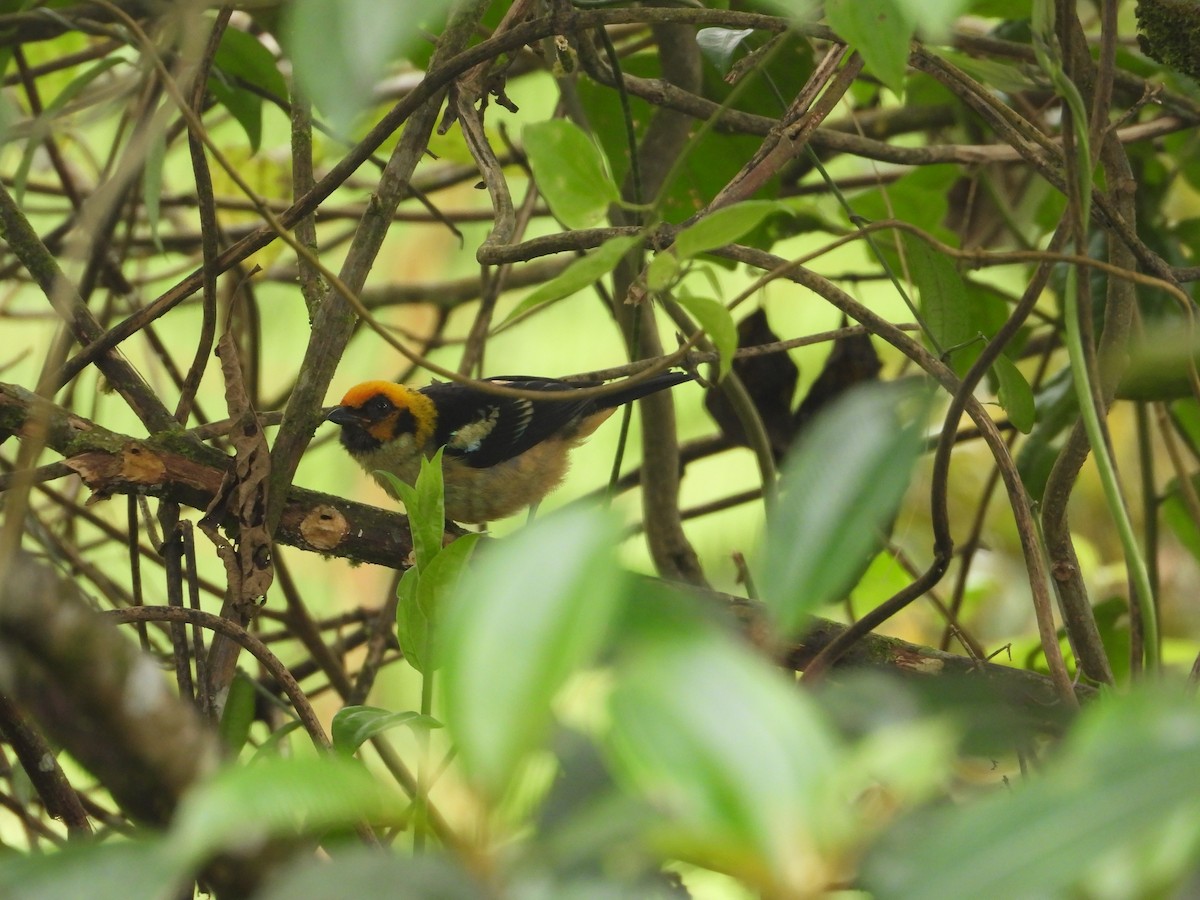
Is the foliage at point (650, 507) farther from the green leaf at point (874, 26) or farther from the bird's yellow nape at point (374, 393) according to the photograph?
the bird's yellow nape at point (374, 393)

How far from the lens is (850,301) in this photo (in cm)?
163

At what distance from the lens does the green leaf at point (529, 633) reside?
49 cm

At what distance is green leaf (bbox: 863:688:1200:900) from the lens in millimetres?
462

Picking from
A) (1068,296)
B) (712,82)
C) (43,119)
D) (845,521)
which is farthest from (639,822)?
(712,82)

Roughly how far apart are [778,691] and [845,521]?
150 millimetres

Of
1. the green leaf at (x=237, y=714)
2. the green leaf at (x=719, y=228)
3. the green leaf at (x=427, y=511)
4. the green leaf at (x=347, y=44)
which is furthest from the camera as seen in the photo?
the green leaf at (x=237, y=714)

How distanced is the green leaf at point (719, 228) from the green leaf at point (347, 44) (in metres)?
0.29

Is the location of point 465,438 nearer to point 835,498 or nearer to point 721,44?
point 721,44

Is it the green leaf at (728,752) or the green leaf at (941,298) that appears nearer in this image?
the green leaf at (728,752)

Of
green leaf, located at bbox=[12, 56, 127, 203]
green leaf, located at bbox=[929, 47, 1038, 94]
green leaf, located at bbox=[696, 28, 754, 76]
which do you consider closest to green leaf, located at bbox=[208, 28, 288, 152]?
green leaf, located at bbox=[12, 56, 127, 203]

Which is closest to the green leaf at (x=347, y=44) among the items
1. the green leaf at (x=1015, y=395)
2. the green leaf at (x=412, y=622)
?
the green leaf at (x=412, y=622)

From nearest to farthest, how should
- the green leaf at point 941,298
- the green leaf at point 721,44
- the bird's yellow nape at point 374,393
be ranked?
the green leaf at point 941,298
the green leaf at point 721,44
the bird's yellow nape at point 374,393

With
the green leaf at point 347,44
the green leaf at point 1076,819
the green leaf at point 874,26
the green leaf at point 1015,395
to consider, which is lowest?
the green leaf at point 1015,395

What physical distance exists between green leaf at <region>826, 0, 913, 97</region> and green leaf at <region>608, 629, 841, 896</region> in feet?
1.82
